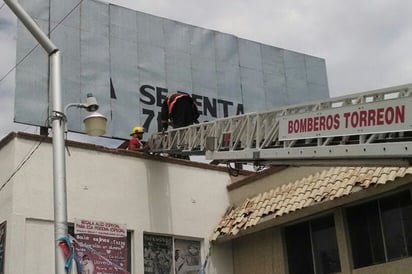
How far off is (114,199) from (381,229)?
632 centimetres

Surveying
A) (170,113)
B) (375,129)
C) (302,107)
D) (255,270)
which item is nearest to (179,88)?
(170,113)

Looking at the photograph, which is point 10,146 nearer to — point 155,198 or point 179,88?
point 155,198

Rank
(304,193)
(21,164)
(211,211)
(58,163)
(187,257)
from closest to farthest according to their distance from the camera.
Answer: (58,163)
(21,164)
(304,193)
(187,257)
(211,211)

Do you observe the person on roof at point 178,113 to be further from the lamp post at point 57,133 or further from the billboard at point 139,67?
the lamp post at point 57,133

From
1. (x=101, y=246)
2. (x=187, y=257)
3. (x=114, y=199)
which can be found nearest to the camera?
(x=101, y=246)

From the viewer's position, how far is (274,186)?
17891 mm

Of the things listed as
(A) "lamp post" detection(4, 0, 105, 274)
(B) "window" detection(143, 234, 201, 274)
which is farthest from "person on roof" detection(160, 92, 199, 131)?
(A) "lamp post" detection(4, 0, 105, 274)

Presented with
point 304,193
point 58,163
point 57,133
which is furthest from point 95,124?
point 304,193

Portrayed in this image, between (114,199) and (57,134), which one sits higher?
(114,199)

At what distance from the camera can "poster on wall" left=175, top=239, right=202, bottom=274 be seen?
57.2 feet

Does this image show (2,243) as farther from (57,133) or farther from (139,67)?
(139,67)

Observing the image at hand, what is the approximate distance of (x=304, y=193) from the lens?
16141mm

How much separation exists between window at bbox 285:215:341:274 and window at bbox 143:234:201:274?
248 centimetres

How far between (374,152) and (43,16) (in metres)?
14.0
